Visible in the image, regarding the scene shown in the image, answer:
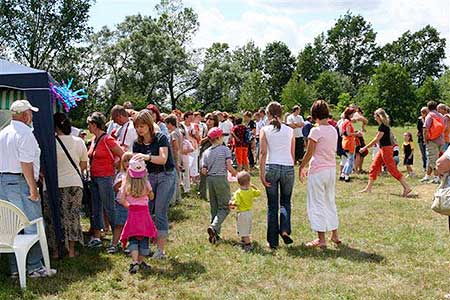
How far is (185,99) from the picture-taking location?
4297 centimetres

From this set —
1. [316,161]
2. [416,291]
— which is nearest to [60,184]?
[316,161]

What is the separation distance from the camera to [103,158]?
253 inches

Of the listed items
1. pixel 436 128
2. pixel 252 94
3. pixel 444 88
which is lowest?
pixel 436 128

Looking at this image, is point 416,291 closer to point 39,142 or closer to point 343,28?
point 39,142

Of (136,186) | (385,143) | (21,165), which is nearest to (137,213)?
(136,186)

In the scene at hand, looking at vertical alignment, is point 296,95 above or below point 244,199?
above

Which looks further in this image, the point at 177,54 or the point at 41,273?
the point at 177,54

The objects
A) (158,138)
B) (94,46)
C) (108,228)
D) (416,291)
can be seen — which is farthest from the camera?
(94,46)

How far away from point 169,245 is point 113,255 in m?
0.83

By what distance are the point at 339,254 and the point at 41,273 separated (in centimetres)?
340

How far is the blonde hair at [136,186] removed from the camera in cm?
551

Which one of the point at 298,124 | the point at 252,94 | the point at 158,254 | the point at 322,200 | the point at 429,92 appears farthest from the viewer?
the point at 429,92

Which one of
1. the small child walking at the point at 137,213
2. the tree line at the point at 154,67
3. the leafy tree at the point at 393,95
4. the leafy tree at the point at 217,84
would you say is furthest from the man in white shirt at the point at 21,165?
the leafy tree at the point at 393,95

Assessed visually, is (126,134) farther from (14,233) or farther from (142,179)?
(14,233)
